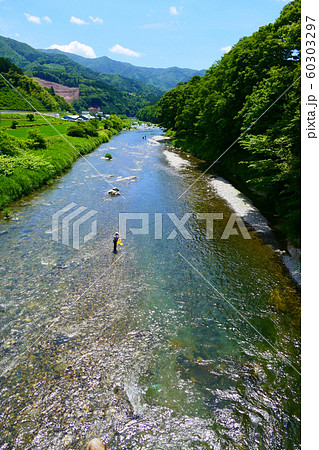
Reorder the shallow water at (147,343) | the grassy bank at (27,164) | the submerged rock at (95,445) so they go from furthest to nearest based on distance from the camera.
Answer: the grassy bank at (27,164), the shallow water at (147,343), the submerged rock at (95,445)

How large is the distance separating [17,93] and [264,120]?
478 ft

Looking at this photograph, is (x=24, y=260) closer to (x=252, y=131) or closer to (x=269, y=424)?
(x=269, y=424)

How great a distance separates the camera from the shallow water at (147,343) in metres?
7.93

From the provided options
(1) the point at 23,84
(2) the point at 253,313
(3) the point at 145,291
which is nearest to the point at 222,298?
(2) the point at 253,313

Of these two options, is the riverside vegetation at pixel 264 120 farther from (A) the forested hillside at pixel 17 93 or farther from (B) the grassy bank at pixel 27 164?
(A) the forested hillside at pixel 17 93

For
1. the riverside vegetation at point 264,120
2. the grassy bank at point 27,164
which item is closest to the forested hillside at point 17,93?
the grassy bank at point 27,164

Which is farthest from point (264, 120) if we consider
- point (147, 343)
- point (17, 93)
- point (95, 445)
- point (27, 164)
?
point (17, 93)

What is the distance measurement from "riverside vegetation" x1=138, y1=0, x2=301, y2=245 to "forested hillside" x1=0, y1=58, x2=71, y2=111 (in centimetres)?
9524

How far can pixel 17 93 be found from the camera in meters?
130

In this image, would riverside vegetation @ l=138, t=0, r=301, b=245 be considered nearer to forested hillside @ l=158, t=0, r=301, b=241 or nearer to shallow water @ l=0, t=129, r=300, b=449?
forested hillside @ l=158, t=0, r=301, b=241

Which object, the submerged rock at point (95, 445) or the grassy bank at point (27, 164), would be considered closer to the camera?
the submerged rock at point (95, 445)

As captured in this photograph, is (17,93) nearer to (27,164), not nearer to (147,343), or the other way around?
(27,164)

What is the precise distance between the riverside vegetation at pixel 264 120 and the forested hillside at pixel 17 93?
95242mm

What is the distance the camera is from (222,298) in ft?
45.4
